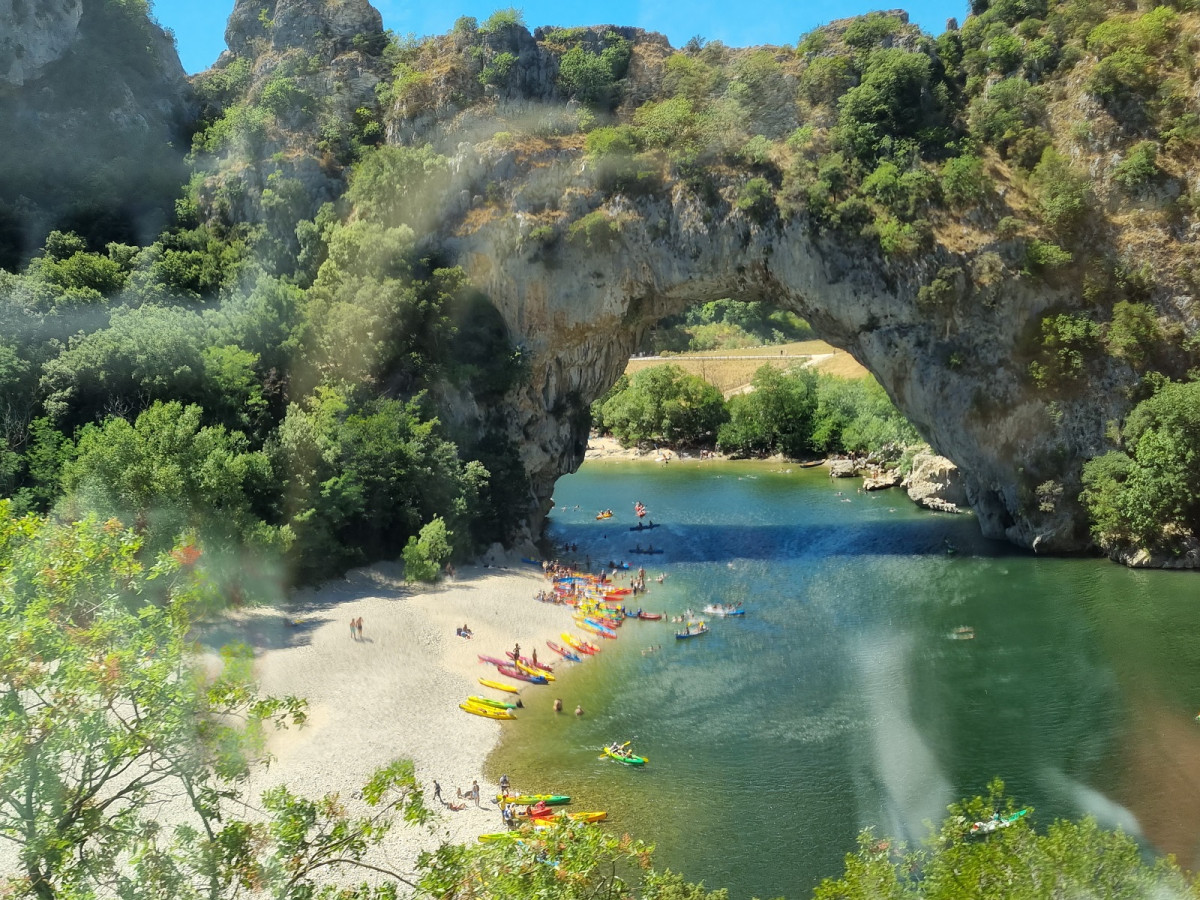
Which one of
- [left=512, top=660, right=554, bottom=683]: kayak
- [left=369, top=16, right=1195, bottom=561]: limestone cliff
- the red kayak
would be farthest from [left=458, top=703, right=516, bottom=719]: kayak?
[left=369, top=16, right=1195, bottom=561]: limestone cliff

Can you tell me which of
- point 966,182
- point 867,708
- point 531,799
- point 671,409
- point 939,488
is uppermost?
point 966,182

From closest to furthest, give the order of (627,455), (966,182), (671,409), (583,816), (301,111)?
(583,816)
(966,182)
(301,111)
(671,409)
(627,455)

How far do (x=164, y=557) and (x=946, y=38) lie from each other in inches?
2082

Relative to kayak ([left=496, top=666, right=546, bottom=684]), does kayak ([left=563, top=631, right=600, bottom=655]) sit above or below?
above

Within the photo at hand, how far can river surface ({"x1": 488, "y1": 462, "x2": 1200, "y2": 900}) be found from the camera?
22.6 metres

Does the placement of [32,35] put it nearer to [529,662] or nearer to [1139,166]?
[529,662]

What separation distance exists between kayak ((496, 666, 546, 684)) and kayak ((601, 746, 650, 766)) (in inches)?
256

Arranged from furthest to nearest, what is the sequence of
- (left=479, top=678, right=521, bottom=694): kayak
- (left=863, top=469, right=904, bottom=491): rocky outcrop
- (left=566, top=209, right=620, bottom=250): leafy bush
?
1. (left=863, top=469, right=904, bottom=491): rocky outcrop
2. (left=566, top=209, right=620, bottom=250): leafy bush
3. (left=479, top=678, right=521, bottom=694): kayak

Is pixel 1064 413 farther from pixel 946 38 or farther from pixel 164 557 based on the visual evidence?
pixel 164 557

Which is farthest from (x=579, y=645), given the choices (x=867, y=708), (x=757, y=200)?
(x=757, y=200)

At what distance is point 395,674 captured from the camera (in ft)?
105

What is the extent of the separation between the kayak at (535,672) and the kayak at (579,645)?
100 inches

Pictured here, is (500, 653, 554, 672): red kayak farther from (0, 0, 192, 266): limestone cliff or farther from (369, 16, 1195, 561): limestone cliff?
(0, 0, 192, 266): limestone cliff

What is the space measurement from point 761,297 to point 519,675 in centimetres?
2862
